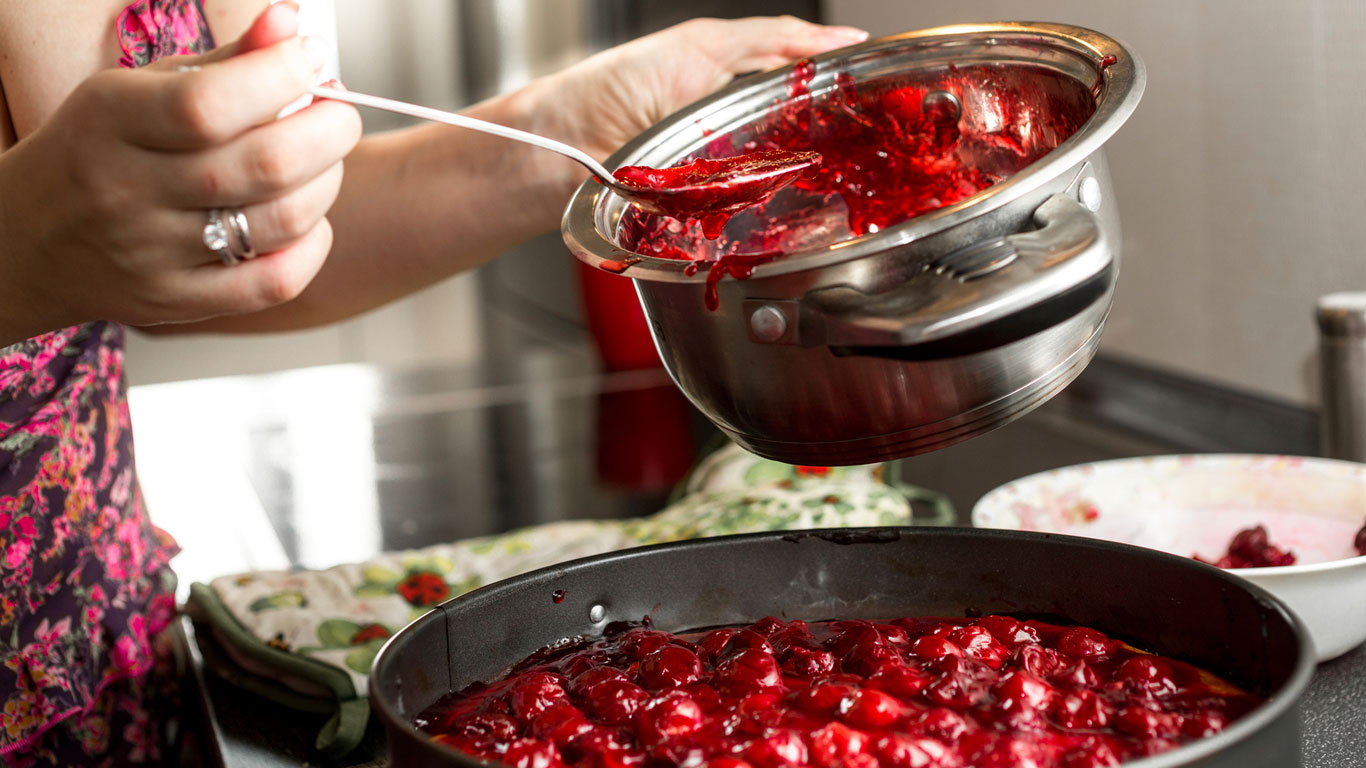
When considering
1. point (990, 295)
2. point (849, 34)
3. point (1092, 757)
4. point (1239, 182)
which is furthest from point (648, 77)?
point (1239, 182)

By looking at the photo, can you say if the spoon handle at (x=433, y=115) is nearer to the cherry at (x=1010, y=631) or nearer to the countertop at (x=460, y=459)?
the cherry at (x=1010, y=631)

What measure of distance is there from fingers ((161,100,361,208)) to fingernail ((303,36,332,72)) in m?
0.02

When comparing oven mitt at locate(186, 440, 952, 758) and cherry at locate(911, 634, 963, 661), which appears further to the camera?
oven mitt at locate(186, 440, 952, 758)

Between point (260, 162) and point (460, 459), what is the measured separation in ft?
4.80

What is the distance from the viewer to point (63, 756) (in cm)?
95

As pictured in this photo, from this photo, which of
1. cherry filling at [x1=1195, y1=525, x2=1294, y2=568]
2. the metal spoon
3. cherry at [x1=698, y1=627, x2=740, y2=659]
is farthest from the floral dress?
cherry filling at [x1=1195, y1=525, x2=1294, y2=568]

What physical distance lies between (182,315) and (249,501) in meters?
1.29

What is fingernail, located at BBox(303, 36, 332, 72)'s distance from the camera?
55cm

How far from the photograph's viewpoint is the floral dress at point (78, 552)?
90 centimetres

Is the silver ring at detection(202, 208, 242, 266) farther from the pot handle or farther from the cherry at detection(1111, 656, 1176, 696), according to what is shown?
the cherry at detection(1111, 656, 1176, 696)

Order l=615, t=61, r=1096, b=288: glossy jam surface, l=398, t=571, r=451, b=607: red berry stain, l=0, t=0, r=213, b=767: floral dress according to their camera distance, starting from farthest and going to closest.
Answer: l=398, t=571, r=451, b=607: red berry stain
l=0, t=0, r=213, b=767: floral dress
l=615, t=61, r=1096, b=288: glossy jam surface

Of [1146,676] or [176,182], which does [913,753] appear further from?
[176,182]

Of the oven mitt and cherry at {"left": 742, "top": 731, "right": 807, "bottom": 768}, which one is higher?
cherry at {"left": 742, "top": 731, "right": 807, "bottom": 768}

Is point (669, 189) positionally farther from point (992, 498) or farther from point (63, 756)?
point (63, 756)
